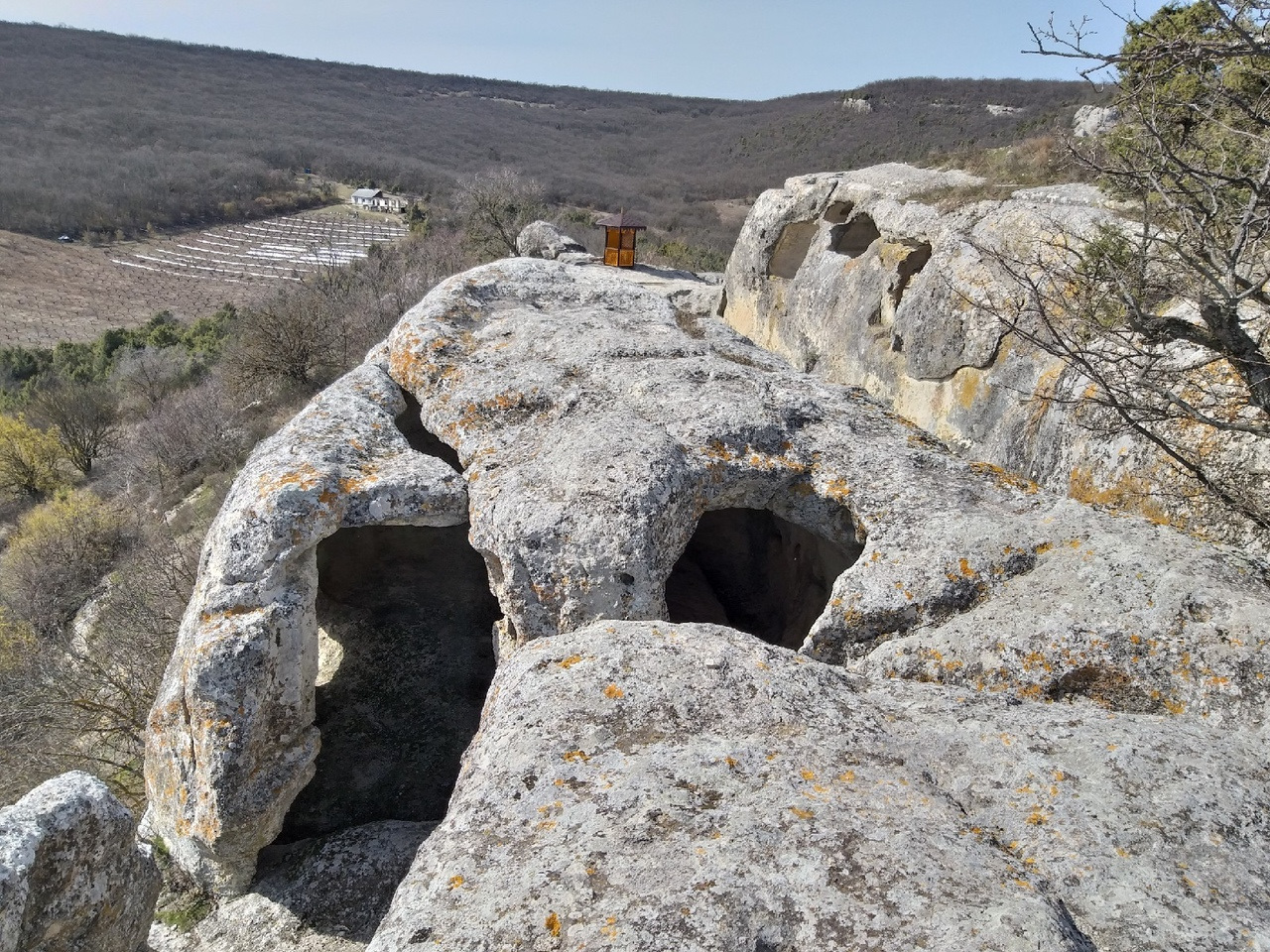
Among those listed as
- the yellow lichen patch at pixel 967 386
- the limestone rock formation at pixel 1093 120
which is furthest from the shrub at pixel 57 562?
the limestone rock formation at pixel 1093 120

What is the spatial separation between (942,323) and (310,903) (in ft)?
23.2

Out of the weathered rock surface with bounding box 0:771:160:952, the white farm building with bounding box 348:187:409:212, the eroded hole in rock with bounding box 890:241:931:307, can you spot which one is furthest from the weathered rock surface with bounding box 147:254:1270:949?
the white farm building with bounding box 348:187:409:212

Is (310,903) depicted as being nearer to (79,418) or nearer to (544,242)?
(79,418)

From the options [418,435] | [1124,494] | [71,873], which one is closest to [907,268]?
[1124,494]

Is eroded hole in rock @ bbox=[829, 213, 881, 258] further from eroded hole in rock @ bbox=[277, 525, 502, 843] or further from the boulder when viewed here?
the boulder

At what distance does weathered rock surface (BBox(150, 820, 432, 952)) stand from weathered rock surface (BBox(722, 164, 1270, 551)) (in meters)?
4.97

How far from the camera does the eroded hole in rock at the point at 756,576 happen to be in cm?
677

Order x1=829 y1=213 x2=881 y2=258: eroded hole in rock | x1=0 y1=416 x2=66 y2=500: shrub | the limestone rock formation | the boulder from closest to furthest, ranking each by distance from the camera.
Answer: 1. x1=829 y1=213 x2=881 y2=258: eroded hole in rock
2. the limestone rock formation
3. x1=0 y1=416 x2=66 y2=500: shrub
4. the boulder

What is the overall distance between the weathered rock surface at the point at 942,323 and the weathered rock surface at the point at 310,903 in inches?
196

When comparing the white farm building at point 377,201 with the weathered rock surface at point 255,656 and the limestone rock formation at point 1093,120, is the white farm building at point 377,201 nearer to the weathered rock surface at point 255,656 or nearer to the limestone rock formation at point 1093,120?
the limestone rock formation at point 1093,120

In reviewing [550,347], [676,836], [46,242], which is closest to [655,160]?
[46,242]

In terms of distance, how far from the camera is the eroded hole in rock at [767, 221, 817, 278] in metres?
11.9

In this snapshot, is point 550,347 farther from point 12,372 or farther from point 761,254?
point 12,372

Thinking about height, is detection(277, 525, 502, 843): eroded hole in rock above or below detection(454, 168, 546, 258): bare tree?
below
